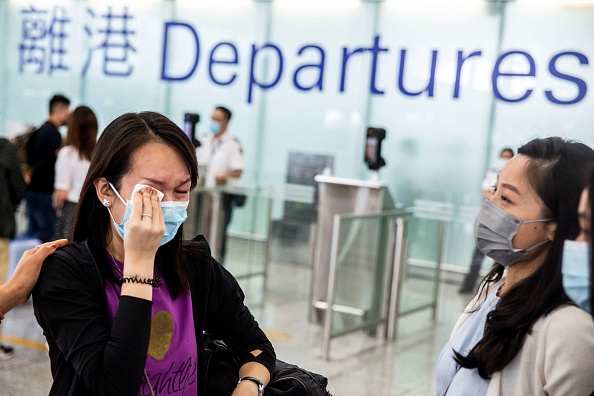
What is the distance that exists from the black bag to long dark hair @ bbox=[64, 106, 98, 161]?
11.6ft

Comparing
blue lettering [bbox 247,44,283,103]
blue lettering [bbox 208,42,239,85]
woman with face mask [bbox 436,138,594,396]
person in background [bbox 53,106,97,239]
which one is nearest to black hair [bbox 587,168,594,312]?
woman with face mask [bbox 436,138,594,396]

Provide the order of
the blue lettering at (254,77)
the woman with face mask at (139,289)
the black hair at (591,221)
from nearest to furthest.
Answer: the black hair at (591,221) < the woman with face mask at (139,289) < the blue lettering at (254,77)

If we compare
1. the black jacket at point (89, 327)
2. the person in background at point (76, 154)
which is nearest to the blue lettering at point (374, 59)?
the person in background at point (76, 154)

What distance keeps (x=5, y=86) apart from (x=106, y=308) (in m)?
10.2

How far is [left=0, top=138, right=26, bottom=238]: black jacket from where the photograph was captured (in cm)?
448

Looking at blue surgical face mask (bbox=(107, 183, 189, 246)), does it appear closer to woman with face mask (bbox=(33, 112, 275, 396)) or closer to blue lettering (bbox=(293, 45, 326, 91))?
woman with face mask (bbox=(33, 112, 275, 396))

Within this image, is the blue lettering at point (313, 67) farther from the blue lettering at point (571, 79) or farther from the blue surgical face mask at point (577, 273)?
the blue surgical face mask at point (577, 273)

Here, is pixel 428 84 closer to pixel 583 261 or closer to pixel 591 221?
pixel 583 261

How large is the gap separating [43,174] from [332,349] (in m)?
2.86

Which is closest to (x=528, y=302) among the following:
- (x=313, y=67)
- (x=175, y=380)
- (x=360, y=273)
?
(x=175, y=380)

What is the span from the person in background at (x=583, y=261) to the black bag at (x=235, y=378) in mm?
637

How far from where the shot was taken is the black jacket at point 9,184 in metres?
4.48

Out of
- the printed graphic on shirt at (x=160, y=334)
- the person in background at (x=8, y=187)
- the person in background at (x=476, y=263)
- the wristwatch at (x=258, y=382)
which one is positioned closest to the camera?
the printed graphic on shirt at (x=160, y=334)

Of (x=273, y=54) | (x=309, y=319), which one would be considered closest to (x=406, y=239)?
(x=309, y=319)
